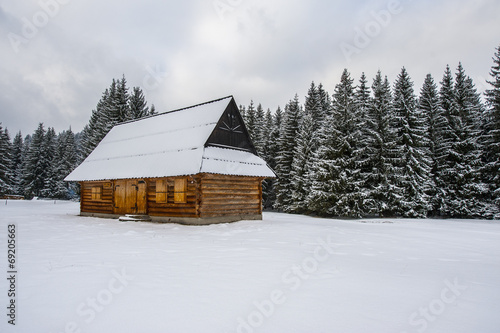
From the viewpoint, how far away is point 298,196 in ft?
115

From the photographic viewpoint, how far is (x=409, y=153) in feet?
94.2

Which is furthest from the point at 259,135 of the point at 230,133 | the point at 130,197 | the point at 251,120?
the point at 130,197

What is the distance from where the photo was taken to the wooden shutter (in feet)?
62.0

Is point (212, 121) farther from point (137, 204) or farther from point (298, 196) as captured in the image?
point (298, 196)

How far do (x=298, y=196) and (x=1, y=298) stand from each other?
31.5 metres

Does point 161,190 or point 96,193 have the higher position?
point 161,190

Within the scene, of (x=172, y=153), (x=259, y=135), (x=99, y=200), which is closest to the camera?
(x=172, y=153)

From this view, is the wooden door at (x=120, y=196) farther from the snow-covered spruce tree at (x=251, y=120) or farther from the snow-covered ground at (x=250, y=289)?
the snow-covered spruce tree at (x=251, y=120)

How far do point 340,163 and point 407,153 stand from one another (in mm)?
6556

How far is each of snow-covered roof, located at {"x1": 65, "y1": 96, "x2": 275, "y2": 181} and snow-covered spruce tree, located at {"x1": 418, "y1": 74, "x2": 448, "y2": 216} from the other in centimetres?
1970

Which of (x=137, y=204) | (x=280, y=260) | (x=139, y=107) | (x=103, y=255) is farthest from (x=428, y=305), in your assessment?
(x=139, y=107)

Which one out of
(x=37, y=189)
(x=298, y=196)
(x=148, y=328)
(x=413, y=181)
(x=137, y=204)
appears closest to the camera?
(x=148, y=328)

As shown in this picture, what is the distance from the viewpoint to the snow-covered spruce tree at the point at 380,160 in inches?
1073

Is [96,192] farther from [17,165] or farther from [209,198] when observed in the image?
[17,165]
